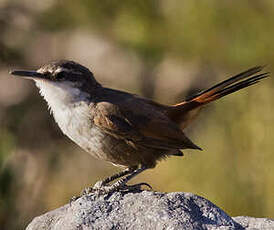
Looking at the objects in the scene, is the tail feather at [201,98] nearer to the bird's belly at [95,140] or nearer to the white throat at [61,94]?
the bird's belly at [95,140]

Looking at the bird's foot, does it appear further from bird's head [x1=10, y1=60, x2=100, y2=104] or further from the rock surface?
bird's head [x1=10, y1=60, x2=100, y2=104]

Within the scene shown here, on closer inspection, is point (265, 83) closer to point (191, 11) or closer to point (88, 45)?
point (191, 11)

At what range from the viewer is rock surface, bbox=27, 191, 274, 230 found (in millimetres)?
4757

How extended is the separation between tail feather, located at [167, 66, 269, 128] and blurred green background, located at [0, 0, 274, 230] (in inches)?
76.5

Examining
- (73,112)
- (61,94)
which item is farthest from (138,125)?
(61,94)

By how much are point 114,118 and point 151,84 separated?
595 cm

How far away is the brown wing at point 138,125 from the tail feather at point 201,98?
0.17m

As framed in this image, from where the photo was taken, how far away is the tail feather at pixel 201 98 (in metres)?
6.25

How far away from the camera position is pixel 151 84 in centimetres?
1192

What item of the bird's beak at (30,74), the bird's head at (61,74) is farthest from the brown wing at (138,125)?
the bird's beak at (30,74)

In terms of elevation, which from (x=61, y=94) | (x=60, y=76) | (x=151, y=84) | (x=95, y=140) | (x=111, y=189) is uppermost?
(x=60, y=76)

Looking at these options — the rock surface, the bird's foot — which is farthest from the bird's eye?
the rock surface

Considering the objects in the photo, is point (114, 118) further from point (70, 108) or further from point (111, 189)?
point (111, 189)

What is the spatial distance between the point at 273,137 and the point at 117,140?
283cm
